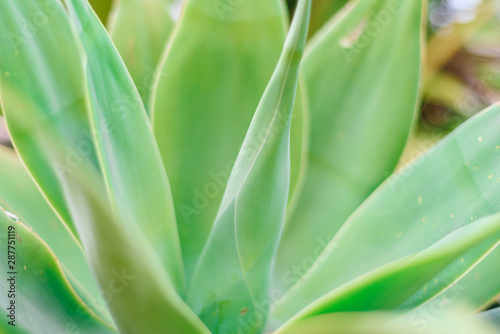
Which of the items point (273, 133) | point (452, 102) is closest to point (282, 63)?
point (273, 133)

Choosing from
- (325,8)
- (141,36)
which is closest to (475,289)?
(141,36)

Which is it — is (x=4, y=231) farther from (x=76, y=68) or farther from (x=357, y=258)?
(x=357, y=258)

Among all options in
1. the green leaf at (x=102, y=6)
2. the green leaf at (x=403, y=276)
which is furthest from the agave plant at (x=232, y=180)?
the green leaf at (x=102, y=6)

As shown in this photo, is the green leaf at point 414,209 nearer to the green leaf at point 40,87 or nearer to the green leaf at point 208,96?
the green leaf at point 208,96

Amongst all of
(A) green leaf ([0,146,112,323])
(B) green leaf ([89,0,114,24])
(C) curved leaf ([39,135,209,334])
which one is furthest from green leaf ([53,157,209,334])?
(B) green leaf ([89,0,114,24])

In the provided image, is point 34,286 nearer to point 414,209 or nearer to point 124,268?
point 124,268
